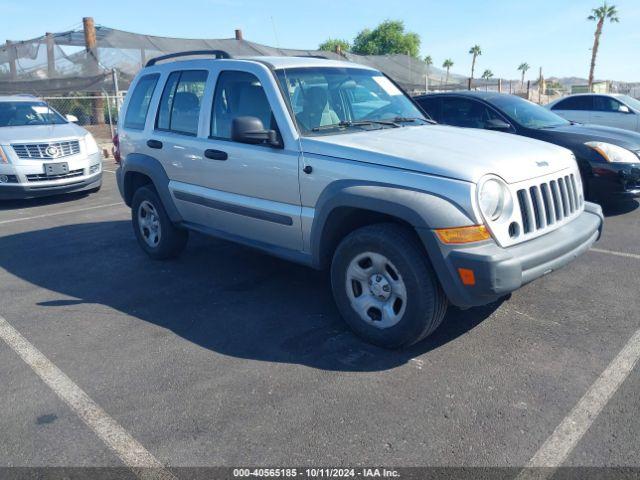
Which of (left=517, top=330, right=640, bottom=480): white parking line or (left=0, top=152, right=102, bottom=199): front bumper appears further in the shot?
(left=0, top=152, right=102, bottom=199): front bumper

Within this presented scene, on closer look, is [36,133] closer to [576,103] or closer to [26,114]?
[26,114]

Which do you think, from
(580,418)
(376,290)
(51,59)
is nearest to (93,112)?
(51,59)

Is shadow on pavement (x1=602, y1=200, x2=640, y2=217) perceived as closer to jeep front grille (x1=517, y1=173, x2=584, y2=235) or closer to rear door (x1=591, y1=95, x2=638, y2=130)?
jeep front grille (x1=517, y1=173, x2=584, y2=235)

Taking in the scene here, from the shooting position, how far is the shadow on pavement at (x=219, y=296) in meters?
3.69

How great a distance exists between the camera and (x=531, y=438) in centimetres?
268

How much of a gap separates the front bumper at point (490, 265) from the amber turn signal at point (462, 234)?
38mm

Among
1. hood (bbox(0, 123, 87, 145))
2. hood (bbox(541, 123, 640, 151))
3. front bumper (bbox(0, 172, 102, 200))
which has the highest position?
hood (bbox(0, 123, 87, 145))

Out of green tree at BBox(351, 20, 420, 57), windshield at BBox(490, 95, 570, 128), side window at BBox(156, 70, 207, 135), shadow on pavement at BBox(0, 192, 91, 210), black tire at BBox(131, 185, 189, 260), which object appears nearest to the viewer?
side window at BBox(156, 70, 207, 135)

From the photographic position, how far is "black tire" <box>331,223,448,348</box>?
3311 millimetres

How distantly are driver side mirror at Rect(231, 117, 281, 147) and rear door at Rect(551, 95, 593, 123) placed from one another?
11251mm

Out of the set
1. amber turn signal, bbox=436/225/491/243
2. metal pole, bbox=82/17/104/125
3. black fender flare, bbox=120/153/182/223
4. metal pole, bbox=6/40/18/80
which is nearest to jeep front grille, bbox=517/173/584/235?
amber turn signal, bbox=436/225/491/243

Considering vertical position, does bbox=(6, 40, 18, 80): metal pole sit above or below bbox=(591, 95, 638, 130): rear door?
above

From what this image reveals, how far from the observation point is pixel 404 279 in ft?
11.0

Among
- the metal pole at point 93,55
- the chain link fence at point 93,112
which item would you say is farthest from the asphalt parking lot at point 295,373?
the chain link fence at point 93,112
